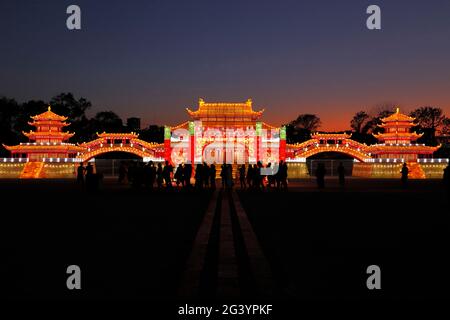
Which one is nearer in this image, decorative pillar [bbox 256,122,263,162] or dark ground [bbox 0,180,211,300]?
dark ground [bbox 0,180,211,300]

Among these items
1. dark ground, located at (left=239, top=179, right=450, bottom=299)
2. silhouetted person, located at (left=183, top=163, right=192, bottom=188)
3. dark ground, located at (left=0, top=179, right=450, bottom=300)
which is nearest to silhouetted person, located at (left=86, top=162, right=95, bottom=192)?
silhouetted person, located at (left=183, top=163, right=192, bottom=188)

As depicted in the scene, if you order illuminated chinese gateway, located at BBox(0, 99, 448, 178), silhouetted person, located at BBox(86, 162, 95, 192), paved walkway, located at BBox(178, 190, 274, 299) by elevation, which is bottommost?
paved walkway, located at BBox(178, 190, 274, 299)

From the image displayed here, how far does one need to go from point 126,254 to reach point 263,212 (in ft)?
22.7

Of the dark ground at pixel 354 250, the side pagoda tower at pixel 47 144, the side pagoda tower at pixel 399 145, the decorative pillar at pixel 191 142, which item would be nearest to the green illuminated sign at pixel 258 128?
the decorative pillar at pixel 191 142

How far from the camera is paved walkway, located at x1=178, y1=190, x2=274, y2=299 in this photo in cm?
562

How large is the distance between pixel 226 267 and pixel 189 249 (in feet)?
5.02

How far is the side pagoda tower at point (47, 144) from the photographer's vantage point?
52281mm

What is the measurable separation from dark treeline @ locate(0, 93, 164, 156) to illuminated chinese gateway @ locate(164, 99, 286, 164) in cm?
2403

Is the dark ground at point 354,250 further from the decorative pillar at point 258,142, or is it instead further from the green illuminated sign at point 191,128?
the green illuminated sign at point 191,128

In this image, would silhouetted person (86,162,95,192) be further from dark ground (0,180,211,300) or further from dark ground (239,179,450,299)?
dark ground (239,179,450,299)

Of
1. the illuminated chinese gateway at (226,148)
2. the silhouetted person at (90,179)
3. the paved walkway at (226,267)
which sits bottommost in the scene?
the paved walkway at (226,267)

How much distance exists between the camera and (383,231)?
10242mm

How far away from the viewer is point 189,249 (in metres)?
8.25

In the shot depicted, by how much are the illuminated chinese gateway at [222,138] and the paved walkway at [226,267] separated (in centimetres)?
4045
